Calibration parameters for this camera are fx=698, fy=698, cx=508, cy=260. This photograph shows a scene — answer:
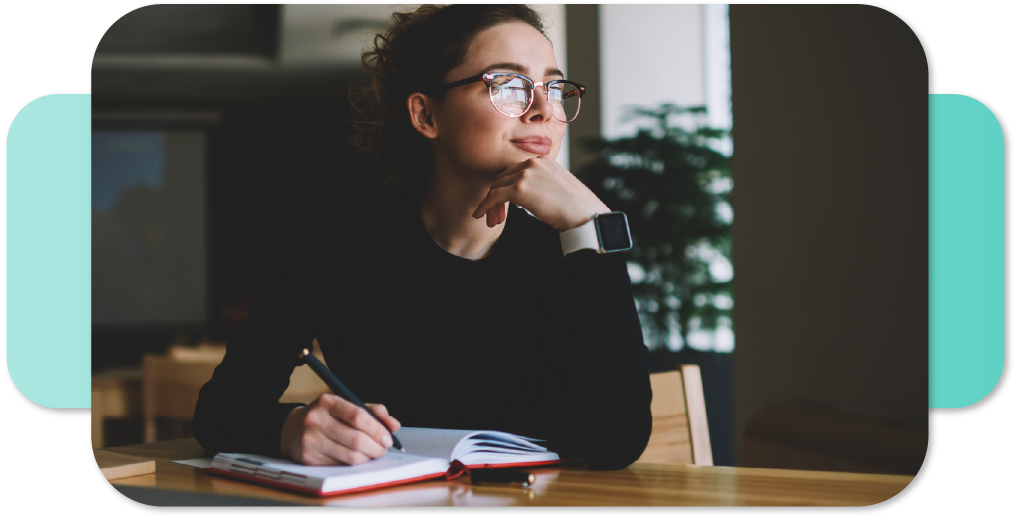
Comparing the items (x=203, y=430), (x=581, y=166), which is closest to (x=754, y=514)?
(x=203, y=430)

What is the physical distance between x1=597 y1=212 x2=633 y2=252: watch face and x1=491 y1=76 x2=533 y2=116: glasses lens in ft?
0.49

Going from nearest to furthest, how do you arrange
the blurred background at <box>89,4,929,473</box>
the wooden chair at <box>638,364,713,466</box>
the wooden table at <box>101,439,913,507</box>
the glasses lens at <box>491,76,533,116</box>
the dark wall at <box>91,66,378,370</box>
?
the wooden table at <box>101,439,913,507</box> < the glasses lens at <box>491,76,533,116</box> < the wooden chair at <box>638,364,713,466</box> < the blurred background at <box>89,4,929,473</box> < the dark wall at <box>91,66,378,370</box>

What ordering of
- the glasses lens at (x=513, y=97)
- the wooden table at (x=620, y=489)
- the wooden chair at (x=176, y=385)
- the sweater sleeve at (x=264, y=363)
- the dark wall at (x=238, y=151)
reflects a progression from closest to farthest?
the wooden table at (x=620, y=489) < the sweater sleeve at (x=264, y=363) < the glasses lens at (x=513, y=97) < the wooden chair at (x=176, y=385) < the dark wall at (x=238, y=151)

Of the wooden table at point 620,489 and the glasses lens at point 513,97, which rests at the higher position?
the glasses lens at point 513,97

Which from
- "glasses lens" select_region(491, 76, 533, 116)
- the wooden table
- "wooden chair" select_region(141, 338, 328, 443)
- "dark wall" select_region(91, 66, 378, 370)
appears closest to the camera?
the wooden table

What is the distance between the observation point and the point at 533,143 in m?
0.72

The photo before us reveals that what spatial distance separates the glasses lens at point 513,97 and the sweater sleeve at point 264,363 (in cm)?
28

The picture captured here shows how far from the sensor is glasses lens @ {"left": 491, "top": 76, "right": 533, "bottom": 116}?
0.71 m

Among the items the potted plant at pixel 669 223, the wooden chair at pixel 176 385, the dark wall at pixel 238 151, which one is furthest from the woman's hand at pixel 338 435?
the dark wall at pixel 238 151

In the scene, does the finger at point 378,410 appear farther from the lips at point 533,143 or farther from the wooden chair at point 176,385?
the wooden chair at point 176,385

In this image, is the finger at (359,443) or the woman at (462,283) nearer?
the finger at (359,443)

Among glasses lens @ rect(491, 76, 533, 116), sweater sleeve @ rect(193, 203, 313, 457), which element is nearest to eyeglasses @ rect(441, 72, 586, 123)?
glasses lens @ rect(491, 76, 533, 116)

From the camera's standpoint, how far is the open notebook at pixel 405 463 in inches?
19.1

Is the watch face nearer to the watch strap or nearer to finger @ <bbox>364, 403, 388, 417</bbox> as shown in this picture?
the watch strap
